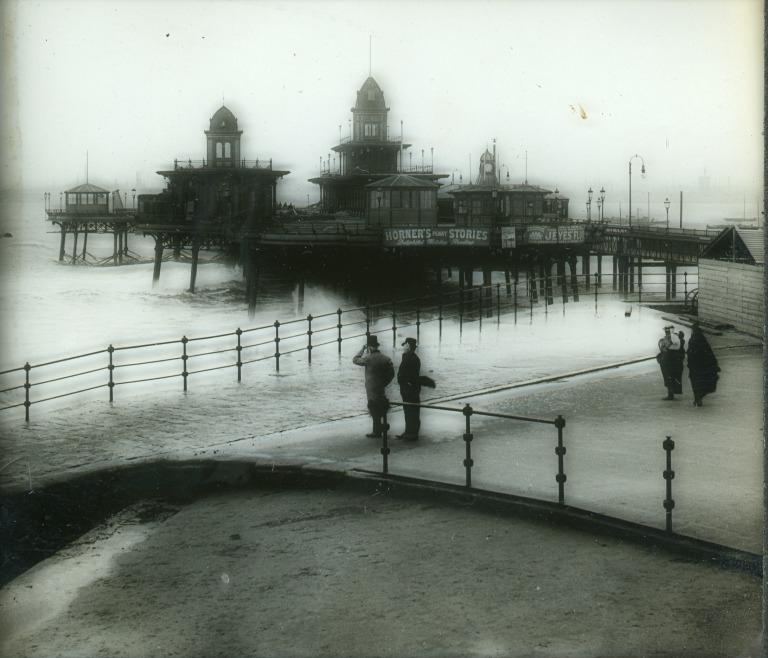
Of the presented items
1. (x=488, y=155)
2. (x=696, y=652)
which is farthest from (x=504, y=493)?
(x=488, y=155)

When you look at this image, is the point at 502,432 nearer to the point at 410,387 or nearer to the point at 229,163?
the point at 410,387

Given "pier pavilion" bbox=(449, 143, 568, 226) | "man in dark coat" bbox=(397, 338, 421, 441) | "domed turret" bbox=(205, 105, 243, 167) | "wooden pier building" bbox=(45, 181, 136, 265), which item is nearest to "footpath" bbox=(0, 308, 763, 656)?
"man in dark coat" bbox=(397, 338, 421, 441)

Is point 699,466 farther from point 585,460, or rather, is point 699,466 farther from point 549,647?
point 549,647

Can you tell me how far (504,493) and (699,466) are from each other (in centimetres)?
272

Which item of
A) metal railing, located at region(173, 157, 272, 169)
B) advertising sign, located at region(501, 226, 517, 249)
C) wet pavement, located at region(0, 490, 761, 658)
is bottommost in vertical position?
wet pavement, located at region(0, 490, 761, 658)

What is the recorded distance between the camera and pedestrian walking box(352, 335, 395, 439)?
42.8 feet

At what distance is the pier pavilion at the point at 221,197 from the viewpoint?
161ft

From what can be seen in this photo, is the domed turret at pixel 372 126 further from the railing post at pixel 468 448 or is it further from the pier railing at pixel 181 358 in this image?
the railing post at pixel 468 448

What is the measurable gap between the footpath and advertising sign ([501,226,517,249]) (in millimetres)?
33175

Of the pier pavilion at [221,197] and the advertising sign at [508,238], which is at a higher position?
the pier pavilion at [221,197]

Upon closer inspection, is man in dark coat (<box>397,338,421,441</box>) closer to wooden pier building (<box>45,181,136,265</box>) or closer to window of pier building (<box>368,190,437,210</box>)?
window of pier building (<box>368,190,437,210</box>)

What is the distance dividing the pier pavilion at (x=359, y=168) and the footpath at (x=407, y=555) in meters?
45.4

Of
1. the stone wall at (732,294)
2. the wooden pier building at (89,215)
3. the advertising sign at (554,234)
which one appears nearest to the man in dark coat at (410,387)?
the stone wall at (732,294)

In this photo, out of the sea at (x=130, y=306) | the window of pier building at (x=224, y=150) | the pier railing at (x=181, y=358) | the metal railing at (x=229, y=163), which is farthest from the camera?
the window of pier building at (x=224, y=150)
